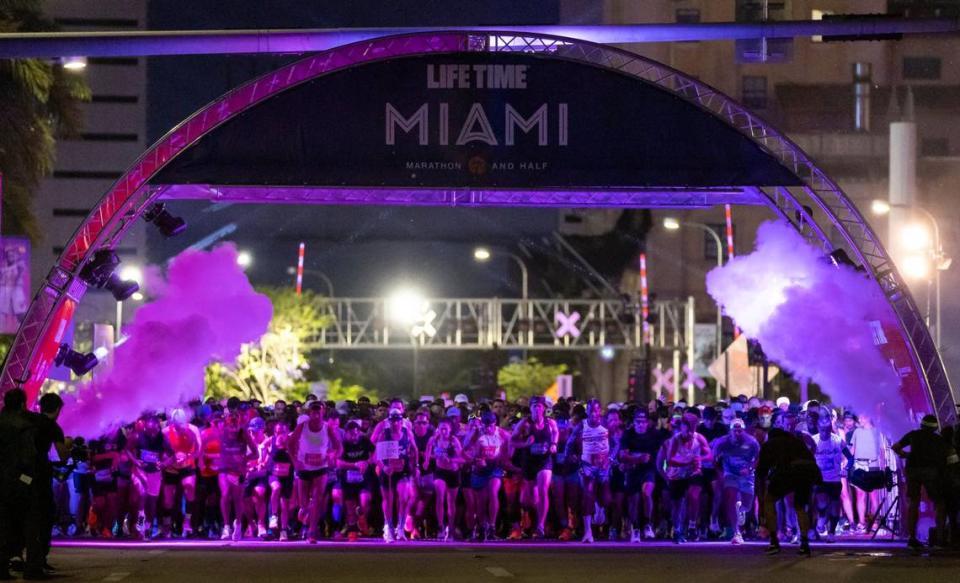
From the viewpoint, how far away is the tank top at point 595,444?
21.3 meters

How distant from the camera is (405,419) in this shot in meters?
21.3

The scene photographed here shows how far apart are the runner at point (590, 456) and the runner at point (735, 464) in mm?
1626

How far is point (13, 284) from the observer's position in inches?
877

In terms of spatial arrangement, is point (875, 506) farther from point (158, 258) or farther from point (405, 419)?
point (158, 258)

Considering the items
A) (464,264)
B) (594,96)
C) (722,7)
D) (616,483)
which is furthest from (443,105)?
(464,264)

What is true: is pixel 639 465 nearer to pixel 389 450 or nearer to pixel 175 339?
pixel 389 450

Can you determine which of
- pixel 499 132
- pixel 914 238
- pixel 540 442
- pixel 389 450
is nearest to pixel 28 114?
pixel 499 132

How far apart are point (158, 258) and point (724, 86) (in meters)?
41.6

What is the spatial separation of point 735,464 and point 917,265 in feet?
73.3

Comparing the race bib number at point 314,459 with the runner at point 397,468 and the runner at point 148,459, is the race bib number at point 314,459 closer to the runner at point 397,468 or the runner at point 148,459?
the runner at point 397,468

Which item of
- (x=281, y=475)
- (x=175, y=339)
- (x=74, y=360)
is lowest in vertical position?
(x=281, y=475)

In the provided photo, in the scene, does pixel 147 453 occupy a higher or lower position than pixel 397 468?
higher

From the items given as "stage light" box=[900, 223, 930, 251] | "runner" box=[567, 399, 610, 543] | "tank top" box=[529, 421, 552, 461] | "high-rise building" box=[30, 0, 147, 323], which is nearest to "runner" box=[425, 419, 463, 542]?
"tank top" box=[529, 421, 552, 461]

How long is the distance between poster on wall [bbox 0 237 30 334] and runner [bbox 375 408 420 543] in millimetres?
5723
